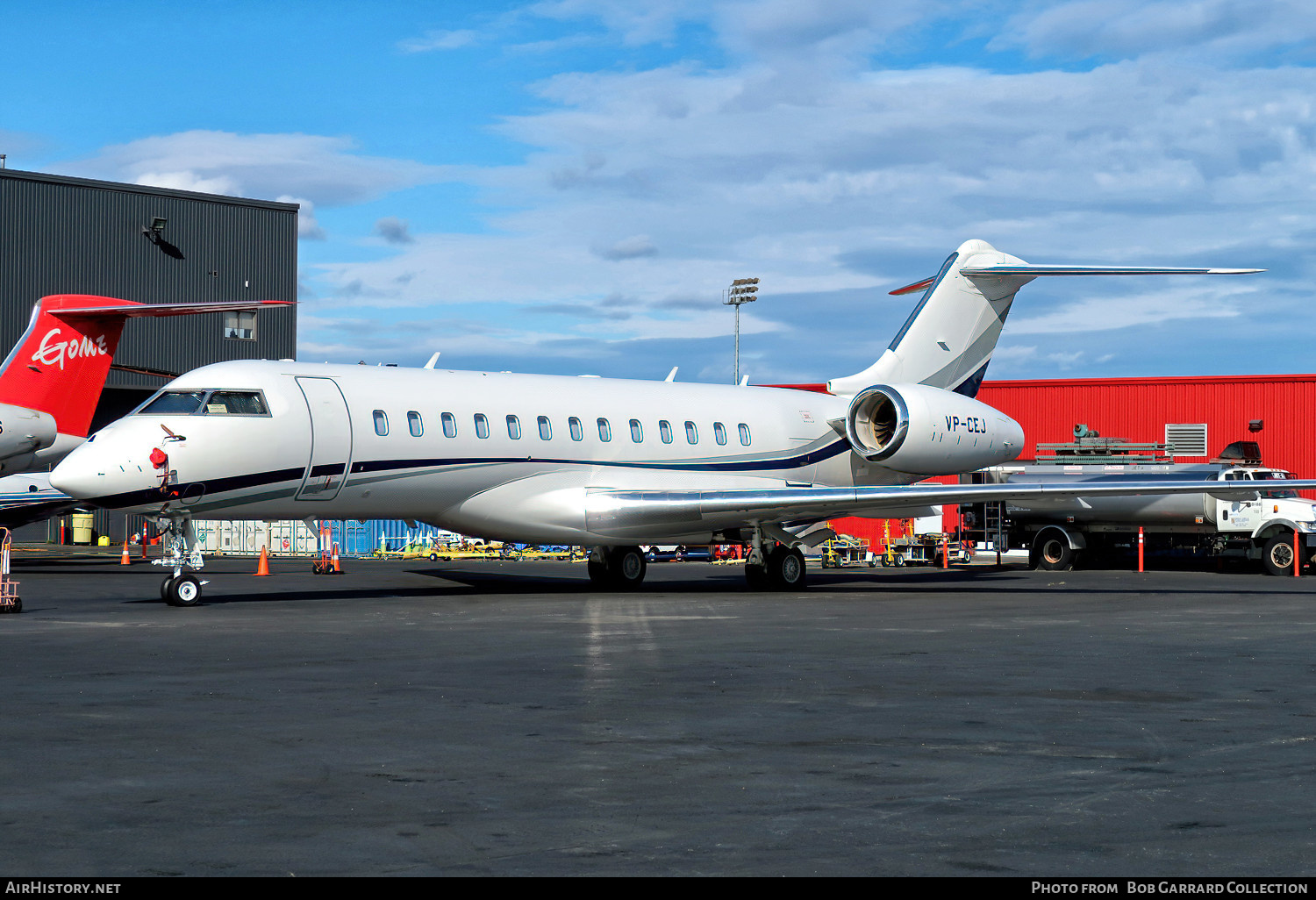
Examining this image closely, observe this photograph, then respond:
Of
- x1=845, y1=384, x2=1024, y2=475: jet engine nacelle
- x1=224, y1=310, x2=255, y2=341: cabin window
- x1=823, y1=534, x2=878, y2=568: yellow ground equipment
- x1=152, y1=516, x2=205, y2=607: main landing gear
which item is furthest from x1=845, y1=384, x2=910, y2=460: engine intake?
x1=224, y1=310, x2=255, y2=341: cabin window

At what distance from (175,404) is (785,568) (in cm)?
1054

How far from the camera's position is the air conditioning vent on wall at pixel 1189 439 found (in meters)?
42.0

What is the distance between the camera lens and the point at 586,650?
41.3 feet

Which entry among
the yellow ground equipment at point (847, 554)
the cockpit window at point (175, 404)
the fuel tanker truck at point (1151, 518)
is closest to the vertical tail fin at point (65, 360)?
the cockpit window at point (175, 404)

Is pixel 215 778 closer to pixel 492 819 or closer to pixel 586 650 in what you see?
pixel 492 819

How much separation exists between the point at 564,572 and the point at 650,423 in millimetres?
8896

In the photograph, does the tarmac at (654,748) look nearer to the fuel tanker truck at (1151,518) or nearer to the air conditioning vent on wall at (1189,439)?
the fuel tanker truck at (1151,518)

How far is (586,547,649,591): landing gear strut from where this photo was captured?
23.6 metres

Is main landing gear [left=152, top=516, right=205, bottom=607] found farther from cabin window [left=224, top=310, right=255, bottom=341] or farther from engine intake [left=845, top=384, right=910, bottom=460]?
cabin window [left=224, top=310, right=255, bottom=341]

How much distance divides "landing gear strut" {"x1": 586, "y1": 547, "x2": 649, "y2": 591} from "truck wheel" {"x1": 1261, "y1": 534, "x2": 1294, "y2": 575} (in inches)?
623

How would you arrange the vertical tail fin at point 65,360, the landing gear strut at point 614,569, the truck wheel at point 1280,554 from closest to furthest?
the landing gear strut at point 614,569, the vertical tail fin at point 65,360, the truck wheel at point 1280,554

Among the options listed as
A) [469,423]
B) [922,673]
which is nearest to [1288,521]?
[469,423]

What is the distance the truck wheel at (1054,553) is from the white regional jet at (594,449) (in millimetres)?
8347

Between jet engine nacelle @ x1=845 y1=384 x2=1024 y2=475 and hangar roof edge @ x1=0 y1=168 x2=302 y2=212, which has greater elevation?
hangar roof edge @ x1=0 y1=168 x2=302 y2=212
